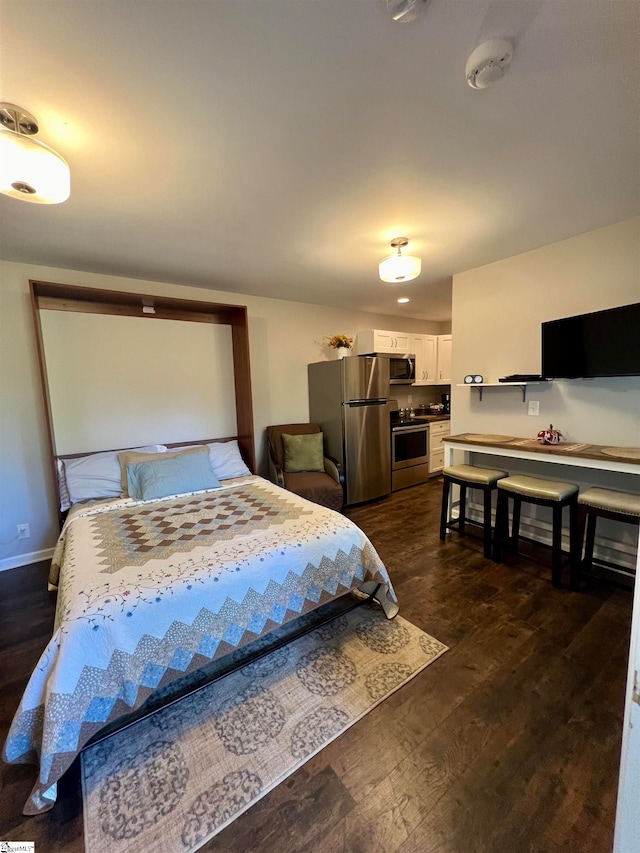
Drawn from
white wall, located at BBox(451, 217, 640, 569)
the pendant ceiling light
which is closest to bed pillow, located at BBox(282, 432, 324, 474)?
white wall, located at BBox(451, 217, 640, 569)

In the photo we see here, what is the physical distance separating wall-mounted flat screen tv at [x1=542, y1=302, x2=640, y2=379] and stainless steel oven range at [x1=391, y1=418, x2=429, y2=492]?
2.09 metres

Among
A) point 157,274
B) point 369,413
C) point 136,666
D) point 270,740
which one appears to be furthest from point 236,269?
point 270,740

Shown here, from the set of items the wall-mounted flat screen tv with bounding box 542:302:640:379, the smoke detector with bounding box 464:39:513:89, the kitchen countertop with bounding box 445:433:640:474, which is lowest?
the kitchen countertop with bounding box 445:433:640:474

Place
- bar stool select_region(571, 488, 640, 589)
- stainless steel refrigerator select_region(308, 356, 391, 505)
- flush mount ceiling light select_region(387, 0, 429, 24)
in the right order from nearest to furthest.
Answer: flush mount ceiling light select_region(387, 0, 429, 24) < bar stool select_region(571, 488, 640, 589) < stainless steel refrigerator select_region(308, 356, 391, 505)

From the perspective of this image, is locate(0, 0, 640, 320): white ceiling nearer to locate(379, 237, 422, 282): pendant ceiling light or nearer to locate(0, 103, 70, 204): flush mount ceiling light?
locate(0, 103, 70, 204): flush mount ceiling light

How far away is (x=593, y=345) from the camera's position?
2.38 m

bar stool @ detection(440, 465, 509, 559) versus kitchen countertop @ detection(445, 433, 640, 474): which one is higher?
kitchen countertop @ detection(445, 433, 640, 474)

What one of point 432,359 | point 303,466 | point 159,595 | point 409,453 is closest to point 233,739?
point 159,595

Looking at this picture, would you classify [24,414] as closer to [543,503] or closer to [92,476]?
[92,476]

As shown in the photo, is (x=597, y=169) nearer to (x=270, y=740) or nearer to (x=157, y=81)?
(x=157, y=81)

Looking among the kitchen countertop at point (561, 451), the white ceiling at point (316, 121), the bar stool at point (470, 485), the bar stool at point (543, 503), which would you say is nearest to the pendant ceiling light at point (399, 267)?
the white ceiling at point (316, 121)

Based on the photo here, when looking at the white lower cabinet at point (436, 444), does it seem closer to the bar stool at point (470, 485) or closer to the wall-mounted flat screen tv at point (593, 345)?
the bar stool at point (470, 485)

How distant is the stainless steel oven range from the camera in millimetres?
4496

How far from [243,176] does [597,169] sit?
1.91 meters
